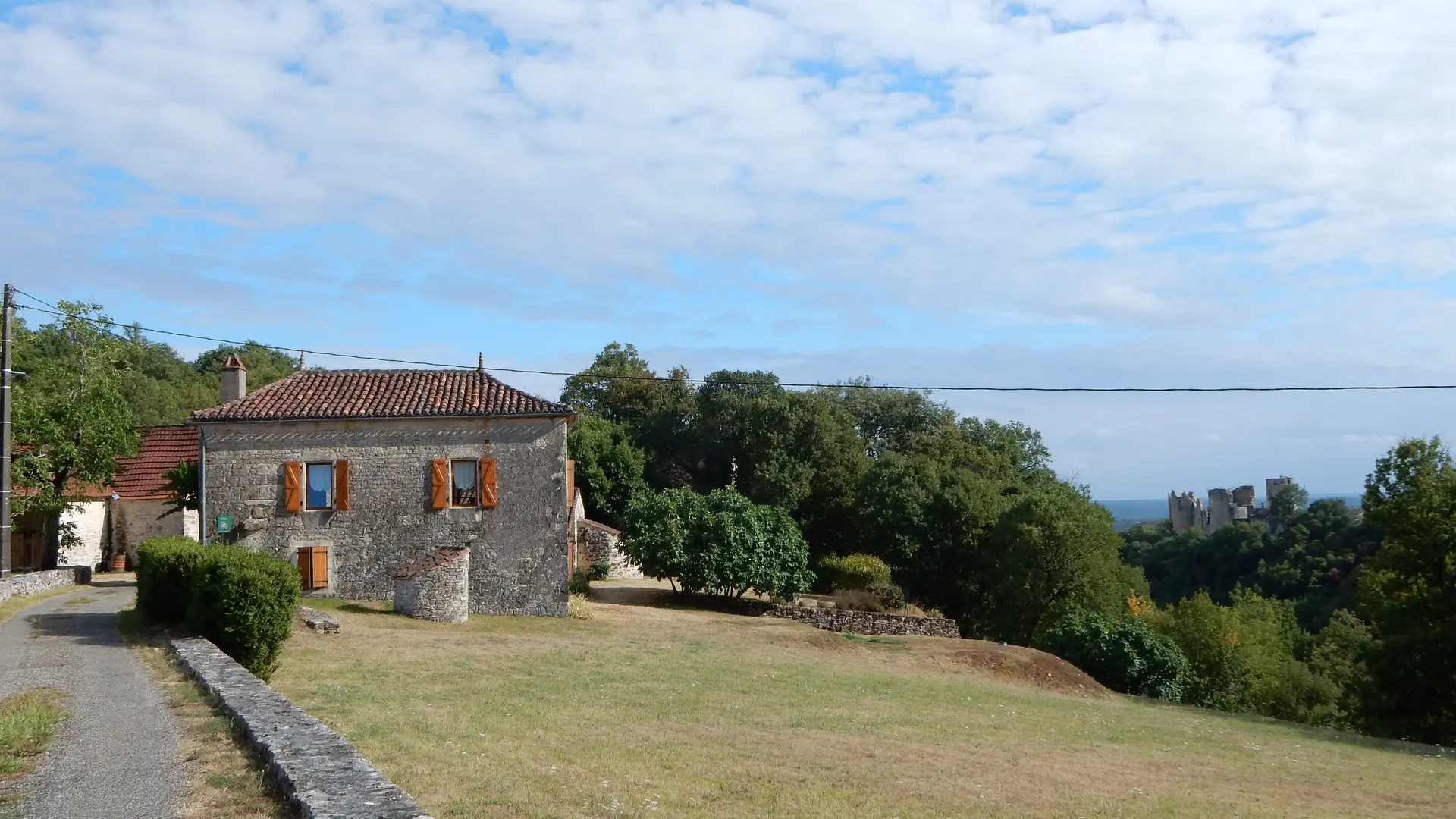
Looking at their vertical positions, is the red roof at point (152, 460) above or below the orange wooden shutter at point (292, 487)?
above

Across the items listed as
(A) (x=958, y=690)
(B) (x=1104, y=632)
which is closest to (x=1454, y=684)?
(B) (x=1104, y=632)

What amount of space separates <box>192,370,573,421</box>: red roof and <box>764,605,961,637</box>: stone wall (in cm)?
1005

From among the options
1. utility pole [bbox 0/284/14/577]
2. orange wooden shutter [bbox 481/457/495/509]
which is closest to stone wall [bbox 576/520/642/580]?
orange wooden shutter [bbox 481/457/495/509]

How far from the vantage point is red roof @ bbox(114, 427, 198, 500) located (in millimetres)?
34719

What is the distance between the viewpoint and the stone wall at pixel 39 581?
2173 centimetres

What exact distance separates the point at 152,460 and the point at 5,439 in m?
13.0

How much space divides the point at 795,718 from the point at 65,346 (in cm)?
4863

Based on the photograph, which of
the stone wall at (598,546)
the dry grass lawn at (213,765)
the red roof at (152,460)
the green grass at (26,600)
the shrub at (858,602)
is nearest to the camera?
the dry grass lawn at (213,765)

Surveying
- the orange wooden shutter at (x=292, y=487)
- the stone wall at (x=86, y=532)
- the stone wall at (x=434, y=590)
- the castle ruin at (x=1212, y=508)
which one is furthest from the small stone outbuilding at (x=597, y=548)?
the castle ruin at (x=1212, y=508)

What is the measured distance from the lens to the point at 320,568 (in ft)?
81.4

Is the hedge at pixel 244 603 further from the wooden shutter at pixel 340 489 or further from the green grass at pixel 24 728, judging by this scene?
the wooden shutter at pixel 340 489

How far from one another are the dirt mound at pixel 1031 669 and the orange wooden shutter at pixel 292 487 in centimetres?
1626

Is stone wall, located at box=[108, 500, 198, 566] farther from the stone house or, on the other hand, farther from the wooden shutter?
the wooden shutter

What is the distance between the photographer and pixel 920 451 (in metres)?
52.0
